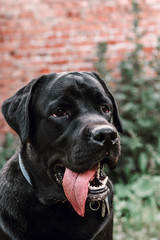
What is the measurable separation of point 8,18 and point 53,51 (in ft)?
2.93

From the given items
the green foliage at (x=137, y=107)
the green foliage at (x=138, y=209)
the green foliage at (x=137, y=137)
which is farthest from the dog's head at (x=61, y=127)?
the green foliage at (x=137, y=107)

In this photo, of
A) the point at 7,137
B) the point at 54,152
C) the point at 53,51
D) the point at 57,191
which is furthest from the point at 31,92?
the point at 53,51

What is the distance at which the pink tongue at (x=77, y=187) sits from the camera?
7.81ft

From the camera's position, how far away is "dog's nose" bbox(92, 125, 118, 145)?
2.29m

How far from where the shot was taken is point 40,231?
258 cm

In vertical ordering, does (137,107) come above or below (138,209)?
above

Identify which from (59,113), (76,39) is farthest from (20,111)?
(76,39)

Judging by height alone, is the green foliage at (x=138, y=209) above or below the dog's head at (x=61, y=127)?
below

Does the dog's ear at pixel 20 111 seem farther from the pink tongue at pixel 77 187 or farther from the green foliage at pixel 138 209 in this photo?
the green foliage at pixel 138 209

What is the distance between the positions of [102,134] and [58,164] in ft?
1.53

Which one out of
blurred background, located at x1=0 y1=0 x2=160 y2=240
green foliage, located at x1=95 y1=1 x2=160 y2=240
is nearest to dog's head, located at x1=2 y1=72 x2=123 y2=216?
green foliage, located at x1=95 y1=1 x2=160 y2=240

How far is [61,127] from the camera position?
2607 mm

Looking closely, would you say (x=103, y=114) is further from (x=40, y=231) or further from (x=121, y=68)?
(x=121, y=68)

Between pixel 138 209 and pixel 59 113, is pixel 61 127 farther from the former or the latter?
pixel 138 209
